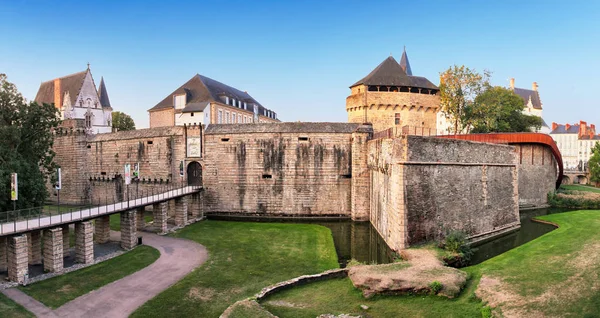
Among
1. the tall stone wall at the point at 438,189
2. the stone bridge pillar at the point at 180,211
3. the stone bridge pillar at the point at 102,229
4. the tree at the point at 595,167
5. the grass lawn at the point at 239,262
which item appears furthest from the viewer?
the tree at the point at 595,167

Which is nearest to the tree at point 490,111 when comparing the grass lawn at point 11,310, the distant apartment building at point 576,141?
the grass lawn at point 11,310

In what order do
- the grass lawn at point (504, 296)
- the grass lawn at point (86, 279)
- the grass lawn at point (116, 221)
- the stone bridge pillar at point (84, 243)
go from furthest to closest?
the grass lawn at point (116, 221)
the stone bridge pillar at point (84, 243)
the grass lawn at point (86, 279)
the grass lawn at point (504, 296)

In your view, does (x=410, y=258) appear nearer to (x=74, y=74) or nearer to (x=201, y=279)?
(x=201, y=279)

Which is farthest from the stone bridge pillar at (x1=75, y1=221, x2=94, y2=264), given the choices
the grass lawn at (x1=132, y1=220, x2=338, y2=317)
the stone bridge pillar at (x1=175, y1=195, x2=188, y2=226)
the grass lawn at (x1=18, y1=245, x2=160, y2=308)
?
the stone bridge pillar at (x1=175, y1=195, x2=188, y2=226)

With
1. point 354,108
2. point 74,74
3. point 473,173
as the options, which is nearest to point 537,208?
point 473,173

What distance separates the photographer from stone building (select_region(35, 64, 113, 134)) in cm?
3956

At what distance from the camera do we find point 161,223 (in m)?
20.4

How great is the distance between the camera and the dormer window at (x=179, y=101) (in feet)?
123

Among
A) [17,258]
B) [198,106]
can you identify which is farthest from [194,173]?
[17,258]

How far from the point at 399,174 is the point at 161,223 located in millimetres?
13130

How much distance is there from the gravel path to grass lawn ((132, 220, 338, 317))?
1.58ft

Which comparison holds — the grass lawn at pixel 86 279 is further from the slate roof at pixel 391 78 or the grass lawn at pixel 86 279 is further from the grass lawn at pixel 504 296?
the slate roof at pixel 391 78

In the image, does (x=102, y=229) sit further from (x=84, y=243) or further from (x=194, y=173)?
(x=194, y=173)

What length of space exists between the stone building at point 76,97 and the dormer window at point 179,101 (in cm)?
1002
